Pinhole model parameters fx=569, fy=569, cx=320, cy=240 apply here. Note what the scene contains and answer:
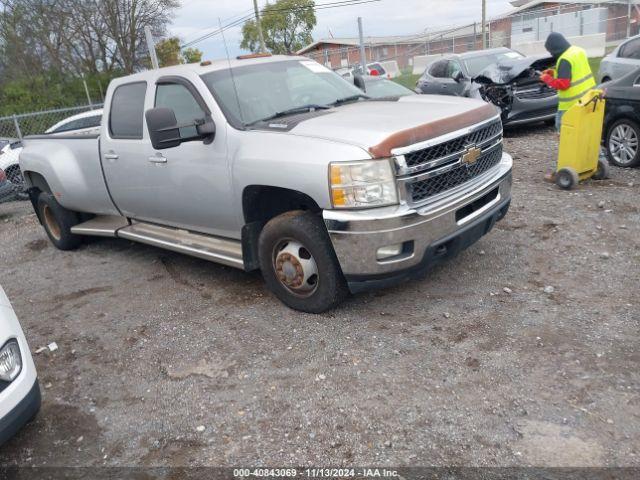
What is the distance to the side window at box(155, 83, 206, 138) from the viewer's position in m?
4.78

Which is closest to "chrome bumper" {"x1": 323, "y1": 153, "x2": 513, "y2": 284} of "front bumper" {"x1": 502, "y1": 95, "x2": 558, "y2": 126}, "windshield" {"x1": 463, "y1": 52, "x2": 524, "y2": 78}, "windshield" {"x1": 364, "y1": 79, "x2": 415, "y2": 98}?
"windshield" {"x1": 364, "y1": 79, "x2": 415, "y2": 98}

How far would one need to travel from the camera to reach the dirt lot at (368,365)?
3.00m

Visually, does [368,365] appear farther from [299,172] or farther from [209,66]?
[209,66]

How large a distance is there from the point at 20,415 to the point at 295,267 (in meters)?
2.03

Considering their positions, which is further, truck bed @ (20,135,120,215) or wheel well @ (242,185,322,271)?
truck bed @ (20,135,120,215)

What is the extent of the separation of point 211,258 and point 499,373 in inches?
101

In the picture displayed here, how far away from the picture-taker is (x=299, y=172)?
3.97 meters

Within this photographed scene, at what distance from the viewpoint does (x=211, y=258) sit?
4895 mm

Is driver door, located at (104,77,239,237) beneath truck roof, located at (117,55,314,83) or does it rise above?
beneath

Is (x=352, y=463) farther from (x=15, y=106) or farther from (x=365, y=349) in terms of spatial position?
(x=15, y=106)

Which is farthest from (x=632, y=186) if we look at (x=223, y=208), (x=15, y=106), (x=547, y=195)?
(x=15, y=106)

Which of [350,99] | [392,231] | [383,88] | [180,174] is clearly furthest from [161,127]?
[383,88]

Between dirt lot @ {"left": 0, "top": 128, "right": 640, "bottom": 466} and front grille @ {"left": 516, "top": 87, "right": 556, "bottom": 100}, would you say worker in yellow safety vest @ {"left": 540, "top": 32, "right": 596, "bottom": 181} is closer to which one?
dirt lot @ {"left": 0, "top": 128, "right": 640, "bottom": 466}

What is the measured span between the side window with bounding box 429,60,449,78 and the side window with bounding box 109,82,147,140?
8697 mm
